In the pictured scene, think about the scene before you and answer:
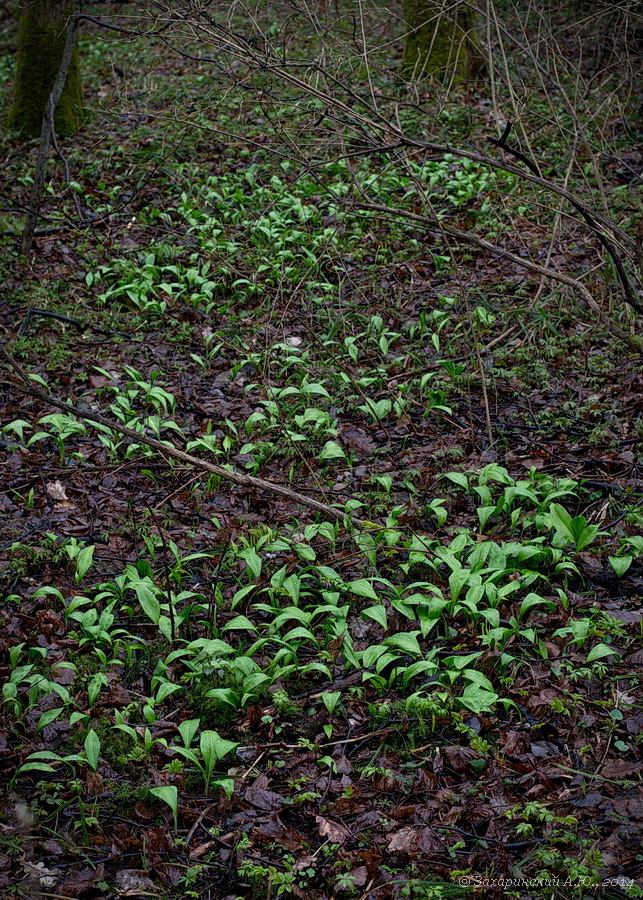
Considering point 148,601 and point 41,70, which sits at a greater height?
point 41,70

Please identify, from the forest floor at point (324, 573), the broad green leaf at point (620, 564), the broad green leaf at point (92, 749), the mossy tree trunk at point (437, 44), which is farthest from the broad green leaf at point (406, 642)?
the mossy tree trunk at point (437, 44)

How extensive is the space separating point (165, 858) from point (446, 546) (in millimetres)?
1775

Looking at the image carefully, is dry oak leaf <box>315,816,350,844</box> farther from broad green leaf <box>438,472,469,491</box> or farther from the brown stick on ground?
broad green leaf <box>438,472,469,491</box>

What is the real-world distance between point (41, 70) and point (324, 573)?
7201mm

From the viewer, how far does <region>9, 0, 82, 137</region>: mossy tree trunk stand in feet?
24.8

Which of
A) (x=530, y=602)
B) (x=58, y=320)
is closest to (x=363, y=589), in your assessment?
(x=530, y=602)

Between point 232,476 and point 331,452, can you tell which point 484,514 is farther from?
point 232,476

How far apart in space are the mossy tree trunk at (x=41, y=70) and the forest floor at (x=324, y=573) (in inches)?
97.3

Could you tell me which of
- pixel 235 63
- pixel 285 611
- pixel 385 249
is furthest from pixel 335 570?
pixel 235 63

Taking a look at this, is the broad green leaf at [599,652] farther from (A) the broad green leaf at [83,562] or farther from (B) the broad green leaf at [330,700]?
(A) the broad green leaf at [83,562]

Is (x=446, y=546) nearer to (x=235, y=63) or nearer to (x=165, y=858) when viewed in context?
(x=165, y=858)

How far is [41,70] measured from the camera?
7.77 meters

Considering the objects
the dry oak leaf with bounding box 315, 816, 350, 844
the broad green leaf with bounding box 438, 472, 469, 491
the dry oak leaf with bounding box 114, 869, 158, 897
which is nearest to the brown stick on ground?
the broad green leaf with bounding box 438, 472, 469, 491

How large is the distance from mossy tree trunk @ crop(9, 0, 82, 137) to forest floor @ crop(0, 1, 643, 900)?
97.3 inches
